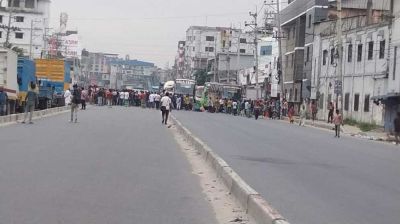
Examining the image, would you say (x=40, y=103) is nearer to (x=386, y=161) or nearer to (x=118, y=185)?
(x=386, y=161)

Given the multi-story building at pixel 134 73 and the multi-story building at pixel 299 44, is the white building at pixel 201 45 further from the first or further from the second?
the multi-story building at pixel 299 44

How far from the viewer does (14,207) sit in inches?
326

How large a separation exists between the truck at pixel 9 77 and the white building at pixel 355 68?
62.5 ft

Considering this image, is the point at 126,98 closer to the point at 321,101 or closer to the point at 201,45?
the point at 321,101

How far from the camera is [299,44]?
6744 centimetres

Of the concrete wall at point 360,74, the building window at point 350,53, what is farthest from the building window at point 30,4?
the building window at point 350,53

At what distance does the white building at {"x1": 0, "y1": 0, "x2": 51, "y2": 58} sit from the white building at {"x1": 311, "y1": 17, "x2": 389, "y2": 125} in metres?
56.2

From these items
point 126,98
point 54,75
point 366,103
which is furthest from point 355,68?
point 126,98

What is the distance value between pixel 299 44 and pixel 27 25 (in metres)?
51.6

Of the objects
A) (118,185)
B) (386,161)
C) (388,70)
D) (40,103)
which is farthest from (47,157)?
(388,70)

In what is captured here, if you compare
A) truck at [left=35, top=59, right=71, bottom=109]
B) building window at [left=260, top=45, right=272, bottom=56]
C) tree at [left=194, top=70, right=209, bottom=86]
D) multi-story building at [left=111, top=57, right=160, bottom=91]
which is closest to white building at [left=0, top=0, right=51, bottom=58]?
tree at [left=194, top=70, right=209, bottom=86]

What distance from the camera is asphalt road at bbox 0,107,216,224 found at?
8.12 meters

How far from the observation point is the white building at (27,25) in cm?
10162

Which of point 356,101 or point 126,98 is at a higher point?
point 356,101
